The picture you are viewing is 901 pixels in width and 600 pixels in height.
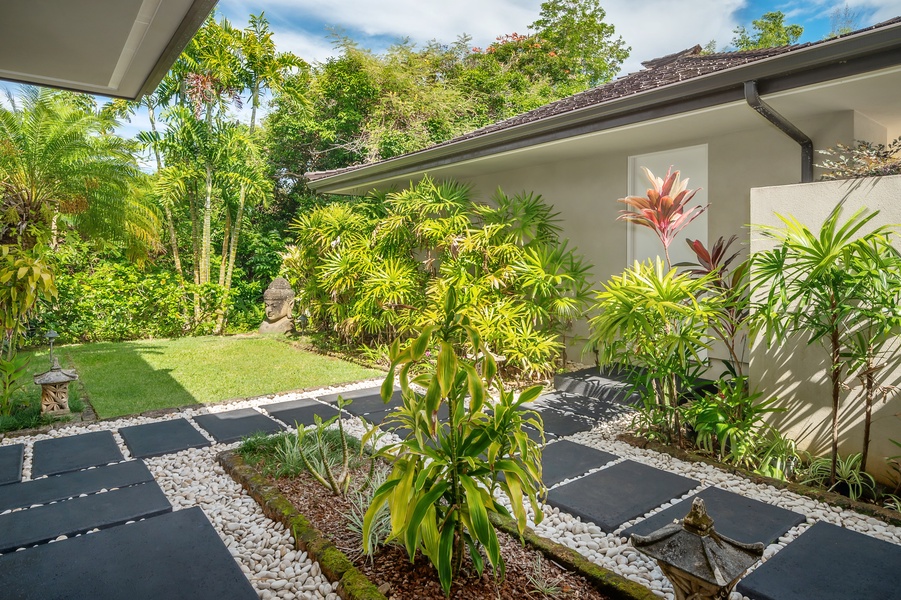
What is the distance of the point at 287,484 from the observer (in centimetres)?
371

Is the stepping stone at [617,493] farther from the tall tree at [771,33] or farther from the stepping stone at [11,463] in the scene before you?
the tall tree at [771,33]

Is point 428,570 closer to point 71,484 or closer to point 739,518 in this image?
point 739,518

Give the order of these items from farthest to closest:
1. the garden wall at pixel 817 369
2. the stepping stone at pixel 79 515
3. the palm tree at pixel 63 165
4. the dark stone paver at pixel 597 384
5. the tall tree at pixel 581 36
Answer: the tall tree at pixel 581 36, the palm tree at pixel 63 165, the dark stone paver at pixel 597 384, the garden wall at pixel 817 369, the stepping stone at pixel 79 515

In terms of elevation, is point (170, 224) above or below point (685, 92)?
below

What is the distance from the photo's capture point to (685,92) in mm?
4648

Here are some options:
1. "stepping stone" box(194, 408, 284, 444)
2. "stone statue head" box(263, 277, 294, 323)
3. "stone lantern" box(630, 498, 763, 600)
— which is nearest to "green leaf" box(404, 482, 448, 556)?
"stone lantern" box(630, 498, 763, 600)

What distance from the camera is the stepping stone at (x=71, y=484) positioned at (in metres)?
3.62

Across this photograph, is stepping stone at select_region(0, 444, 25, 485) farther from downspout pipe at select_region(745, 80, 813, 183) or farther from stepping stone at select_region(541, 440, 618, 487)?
downspout pipe at select_region(745, 80, 813, 183)

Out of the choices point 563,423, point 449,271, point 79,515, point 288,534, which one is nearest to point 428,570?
point 288,534

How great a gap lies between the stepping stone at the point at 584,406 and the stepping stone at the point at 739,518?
189cm

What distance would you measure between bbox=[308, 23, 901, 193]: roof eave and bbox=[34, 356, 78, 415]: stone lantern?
5057mm

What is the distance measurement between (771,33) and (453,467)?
28824 mm

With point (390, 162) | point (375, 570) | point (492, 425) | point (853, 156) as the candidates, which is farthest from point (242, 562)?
point (390, 162)

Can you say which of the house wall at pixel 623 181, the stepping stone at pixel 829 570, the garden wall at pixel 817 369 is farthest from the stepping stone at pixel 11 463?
the house wall at pixel 623 181
